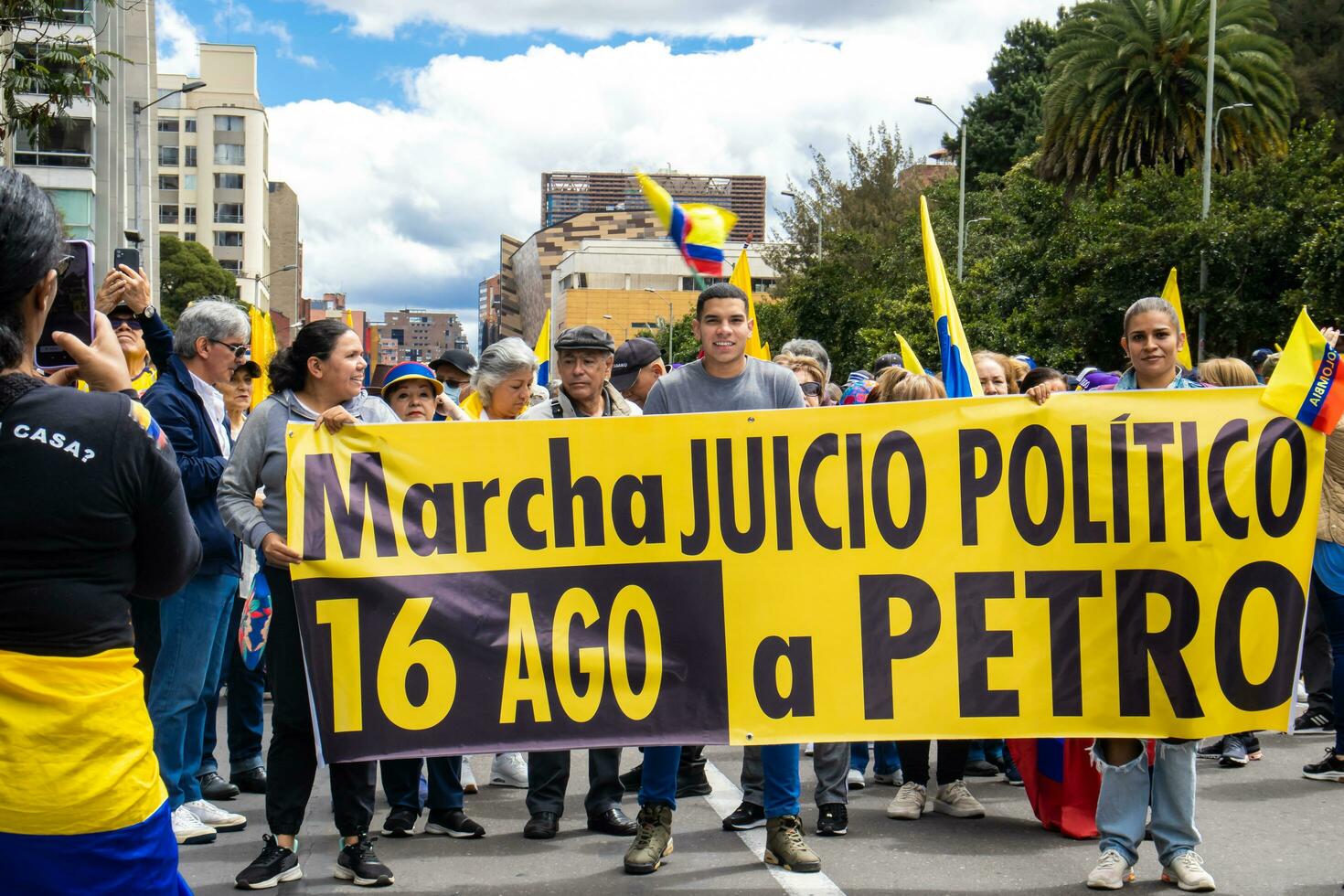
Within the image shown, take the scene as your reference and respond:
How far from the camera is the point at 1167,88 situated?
1318 inches

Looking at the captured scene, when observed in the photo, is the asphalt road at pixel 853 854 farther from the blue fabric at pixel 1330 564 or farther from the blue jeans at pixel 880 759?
the blue fabric at pixel 1330 564

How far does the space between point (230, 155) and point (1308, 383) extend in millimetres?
135353

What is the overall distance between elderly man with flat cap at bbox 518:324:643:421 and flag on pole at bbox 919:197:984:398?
1416 mm

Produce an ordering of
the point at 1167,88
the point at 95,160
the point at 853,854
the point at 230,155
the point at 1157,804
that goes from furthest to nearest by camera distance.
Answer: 1. the point at 230,155
2. the point at 95,160
3. the point at 1167,88
4. the point at 853,854
5. the point at 1157,804

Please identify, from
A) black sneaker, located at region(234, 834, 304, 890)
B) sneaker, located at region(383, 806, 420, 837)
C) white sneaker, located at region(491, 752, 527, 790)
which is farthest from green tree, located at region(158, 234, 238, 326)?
black sneaker, located at region(234, 834, 304, 890)

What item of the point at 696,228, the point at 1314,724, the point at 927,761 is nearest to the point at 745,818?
the point at 927,761

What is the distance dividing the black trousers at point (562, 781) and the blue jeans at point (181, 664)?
4.49 feet

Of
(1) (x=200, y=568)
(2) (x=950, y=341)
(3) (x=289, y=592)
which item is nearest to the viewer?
(3) (x=289, y=592)

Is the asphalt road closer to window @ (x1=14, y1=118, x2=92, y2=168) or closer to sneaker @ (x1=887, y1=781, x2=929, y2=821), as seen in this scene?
sneaker @ (x1=887, y1=781, x2=929, y2=821)

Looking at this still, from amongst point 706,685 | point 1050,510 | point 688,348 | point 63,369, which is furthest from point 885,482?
point 688,348

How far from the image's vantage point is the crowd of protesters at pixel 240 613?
108 inches

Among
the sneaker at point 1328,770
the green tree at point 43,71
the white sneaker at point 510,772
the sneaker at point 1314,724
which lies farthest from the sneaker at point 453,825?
the green tree at point 43,71

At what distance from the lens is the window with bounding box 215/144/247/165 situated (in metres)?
131

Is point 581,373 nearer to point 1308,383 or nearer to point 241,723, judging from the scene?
point 241,723
